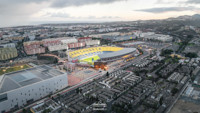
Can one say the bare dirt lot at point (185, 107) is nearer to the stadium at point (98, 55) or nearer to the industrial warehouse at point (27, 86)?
the industrial warehouse at point (27, 86)

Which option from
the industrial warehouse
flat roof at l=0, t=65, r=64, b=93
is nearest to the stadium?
flat roof at l=0, t=65, r=64, b=93

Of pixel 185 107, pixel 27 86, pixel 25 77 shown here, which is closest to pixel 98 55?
pixel 25 77

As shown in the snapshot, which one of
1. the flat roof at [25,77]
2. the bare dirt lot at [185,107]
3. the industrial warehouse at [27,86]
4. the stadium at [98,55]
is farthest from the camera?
the stadium at [98,55]

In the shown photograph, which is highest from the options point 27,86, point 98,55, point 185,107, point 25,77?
point 98,55

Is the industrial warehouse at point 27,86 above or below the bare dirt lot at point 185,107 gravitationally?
above

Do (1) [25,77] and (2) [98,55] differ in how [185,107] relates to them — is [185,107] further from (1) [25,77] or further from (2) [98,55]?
(2) [98,55]

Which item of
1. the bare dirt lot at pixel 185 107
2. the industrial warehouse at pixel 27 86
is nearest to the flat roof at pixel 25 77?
the industrial warehouse at pixel 27 86
